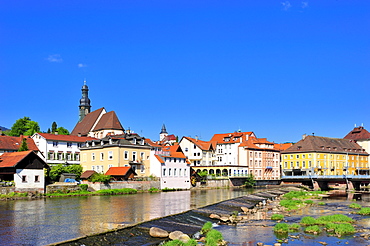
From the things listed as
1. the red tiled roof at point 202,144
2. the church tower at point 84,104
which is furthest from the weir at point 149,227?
the church tower at point 84,104

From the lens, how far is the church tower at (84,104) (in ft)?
379

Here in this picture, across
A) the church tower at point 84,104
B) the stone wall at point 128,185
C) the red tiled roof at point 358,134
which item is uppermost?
the church tower at point 84,104

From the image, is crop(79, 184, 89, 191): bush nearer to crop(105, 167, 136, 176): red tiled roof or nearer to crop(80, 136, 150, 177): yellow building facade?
crop(105, 167, 136, 176): red tiled roof

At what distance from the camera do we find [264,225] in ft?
106

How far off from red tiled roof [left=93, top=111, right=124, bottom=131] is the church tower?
58.6 ft

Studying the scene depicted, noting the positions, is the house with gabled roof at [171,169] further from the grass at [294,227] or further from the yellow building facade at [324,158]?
the grass at [294,227]

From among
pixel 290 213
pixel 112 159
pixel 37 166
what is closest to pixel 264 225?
pixel 290 213

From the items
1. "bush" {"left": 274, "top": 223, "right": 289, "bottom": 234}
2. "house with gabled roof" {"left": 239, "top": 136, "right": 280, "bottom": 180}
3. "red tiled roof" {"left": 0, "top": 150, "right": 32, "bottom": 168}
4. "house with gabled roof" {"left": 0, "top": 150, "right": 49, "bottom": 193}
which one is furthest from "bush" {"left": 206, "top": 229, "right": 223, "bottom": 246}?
"house with gabled roof" {"left": 239, "top": 136, "right": 280, "bottom": 180}

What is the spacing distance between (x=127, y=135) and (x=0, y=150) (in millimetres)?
23635

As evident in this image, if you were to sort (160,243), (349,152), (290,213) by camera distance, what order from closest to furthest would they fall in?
(160,243)
(290,213)
(349,152)

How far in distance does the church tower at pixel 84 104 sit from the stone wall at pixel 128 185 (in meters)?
52.1

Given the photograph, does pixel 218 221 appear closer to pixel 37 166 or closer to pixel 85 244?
pixel 85 244

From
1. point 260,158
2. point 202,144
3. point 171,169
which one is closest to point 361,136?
point 260,158

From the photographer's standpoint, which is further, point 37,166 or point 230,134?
point 230,134
